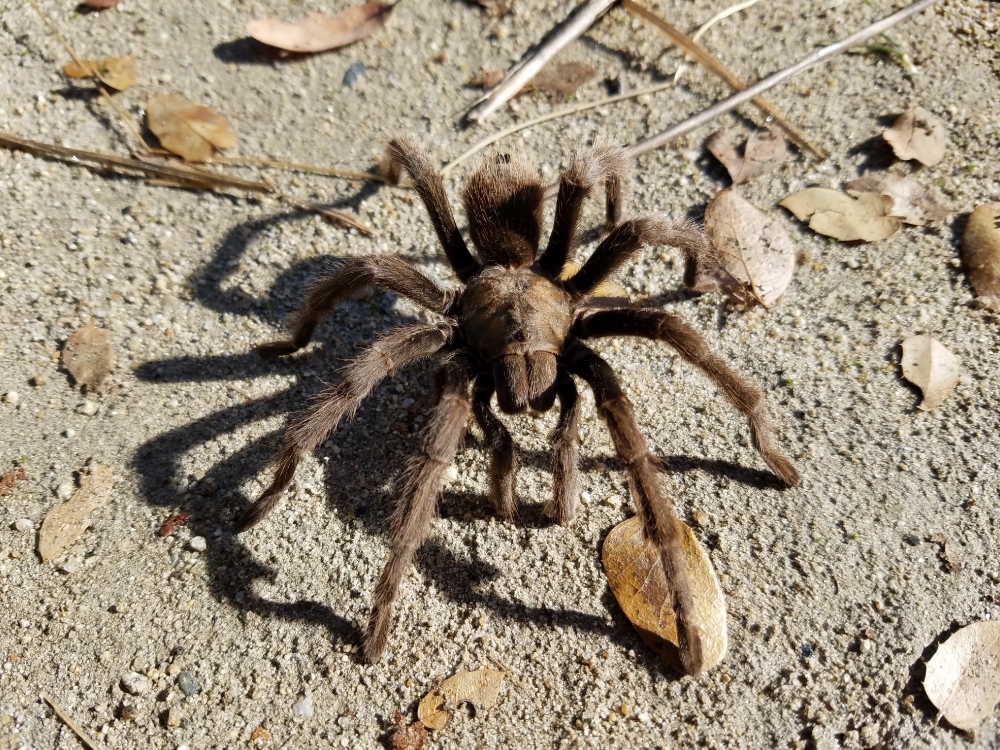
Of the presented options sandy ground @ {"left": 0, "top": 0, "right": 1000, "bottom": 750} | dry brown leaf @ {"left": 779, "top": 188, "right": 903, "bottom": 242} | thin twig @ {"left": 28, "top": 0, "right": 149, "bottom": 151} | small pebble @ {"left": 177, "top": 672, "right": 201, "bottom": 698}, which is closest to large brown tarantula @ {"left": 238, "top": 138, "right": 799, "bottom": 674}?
sandy ground @ {"left": 0, "top": 0, "right": 1000, "bottom": 750}

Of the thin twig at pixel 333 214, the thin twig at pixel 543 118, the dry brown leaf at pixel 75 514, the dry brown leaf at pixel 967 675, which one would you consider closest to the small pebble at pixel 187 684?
the dry brown leaf at pixel 75 514

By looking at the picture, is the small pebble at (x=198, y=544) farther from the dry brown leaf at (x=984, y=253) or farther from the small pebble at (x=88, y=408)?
the dry brown leaf at (x=984, y=253)

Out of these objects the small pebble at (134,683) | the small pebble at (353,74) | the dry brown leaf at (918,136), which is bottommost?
the small pebble at (134,683)

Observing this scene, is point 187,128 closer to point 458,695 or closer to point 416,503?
point 416,503

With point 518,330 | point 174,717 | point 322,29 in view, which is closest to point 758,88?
point 518,330

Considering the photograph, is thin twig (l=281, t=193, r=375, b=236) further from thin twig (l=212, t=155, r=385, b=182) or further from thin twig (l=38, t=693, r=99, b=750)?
thin twig (l=38, t=693, r=99, b=750)
